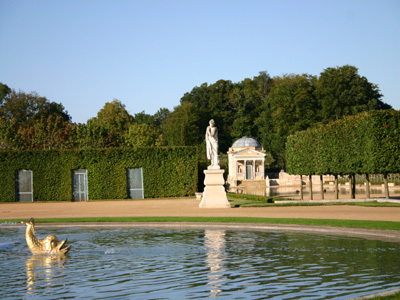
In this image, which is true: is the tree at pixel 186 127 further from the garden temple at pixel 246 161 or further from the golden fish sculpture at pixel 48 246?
the golden fish sculpture at pixel 48 246

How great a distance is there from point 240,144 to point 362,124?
198 ft

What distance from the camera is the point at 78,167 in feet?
151

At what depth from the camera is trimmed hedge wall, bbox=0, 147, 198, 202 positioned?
4566cm

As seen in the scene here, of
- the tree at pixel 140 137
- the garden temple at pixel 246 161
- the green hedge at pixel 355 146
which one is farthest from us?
the garden temple at pixel 246 161

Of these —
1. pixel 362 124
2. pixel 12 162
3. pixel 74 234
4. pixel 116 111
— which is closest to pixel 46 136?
pixel 12 162

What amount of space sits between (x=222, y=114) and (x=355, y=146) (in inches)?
2950

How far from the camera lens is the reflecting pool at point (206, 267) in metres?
10.1

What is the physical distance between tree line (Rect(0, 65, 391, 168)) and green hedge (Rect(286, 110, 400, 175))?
98.7 feet

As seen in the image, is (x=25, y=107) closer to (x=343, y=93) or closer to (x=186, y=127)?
(x=186, y=127)

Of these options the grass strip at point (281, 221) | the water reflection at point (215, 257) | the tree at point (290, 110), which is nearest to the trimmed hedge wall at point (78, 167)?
the grass strip at point (281, 221)

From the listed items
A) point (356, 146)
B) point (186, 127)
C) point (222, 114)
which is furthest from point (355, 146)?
point (222, 114)

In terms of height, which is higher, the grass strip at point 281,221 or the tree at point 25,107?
the tree at point 25,107

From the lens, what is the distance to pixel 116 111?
300 ft

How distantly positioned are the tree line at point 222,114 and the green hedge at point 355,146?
98.7ft
